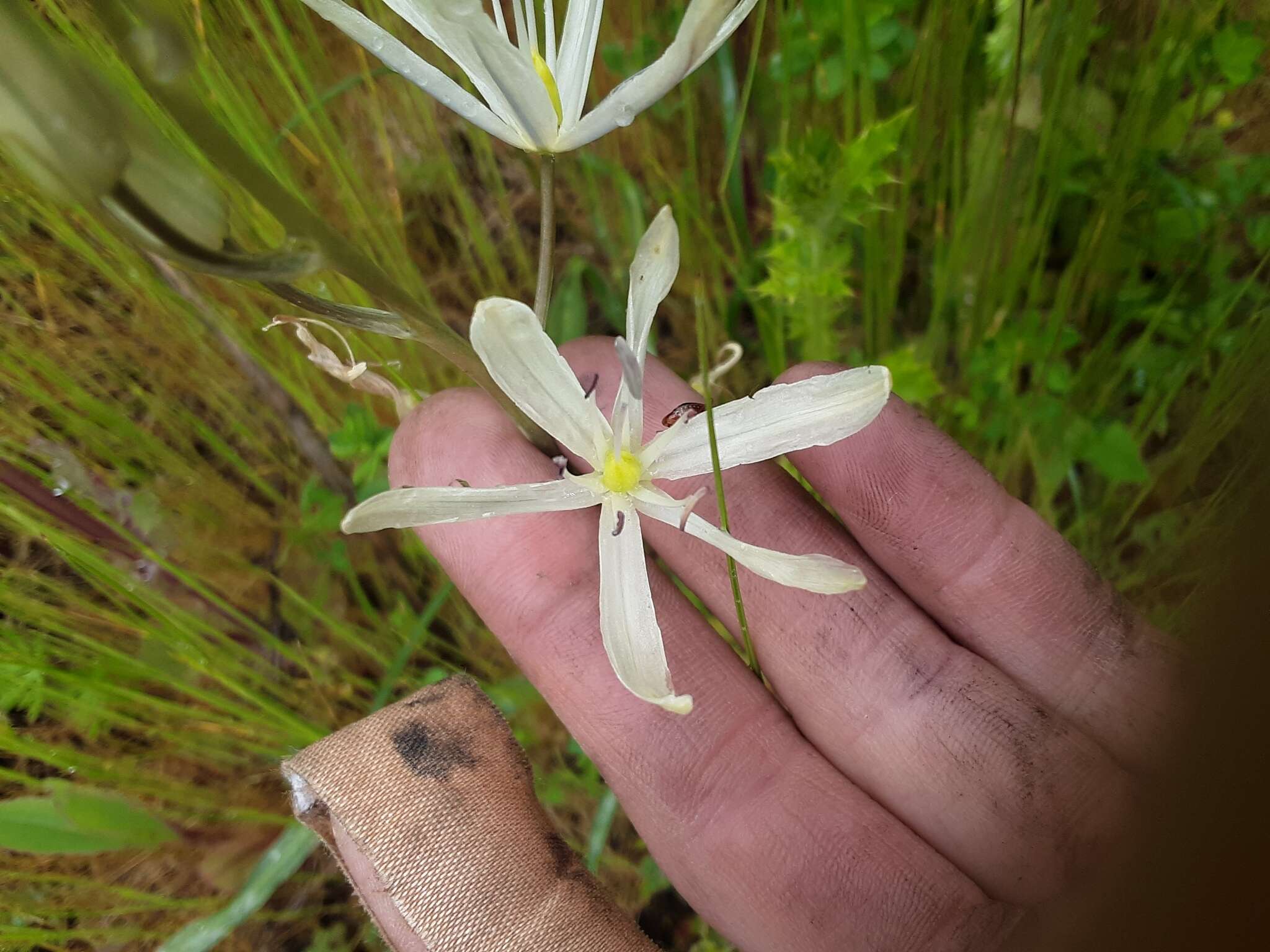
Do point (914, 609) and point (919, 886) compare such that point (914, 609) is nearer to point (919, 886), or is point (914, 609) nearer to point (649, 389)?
point (919, 886)

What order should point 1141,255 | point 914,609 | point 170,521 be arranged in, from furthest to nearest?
1. point 1141,255
2. point 170,521
3. point 914,609

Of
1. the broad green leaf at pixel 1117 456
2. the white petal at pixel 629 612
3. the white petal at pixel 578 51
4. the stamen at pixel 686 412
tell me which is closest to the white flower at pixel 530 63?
the white petal at pixel 578 51

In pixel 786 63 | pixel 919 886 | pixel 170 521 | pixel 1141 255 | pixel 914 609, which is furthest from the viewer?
pixel 1141 255

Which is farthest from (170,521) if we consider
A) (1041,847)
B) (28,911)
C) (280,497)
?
(1041,847)

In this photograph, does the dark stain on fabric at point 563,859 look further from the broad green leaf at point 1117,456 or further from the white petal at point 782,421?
the broad green leaf at point 1117,456

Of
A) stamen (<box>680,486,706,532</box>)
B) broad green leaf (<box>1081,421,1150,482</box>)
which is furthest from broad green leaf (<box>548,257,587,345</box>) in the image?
broad green leaf (<box>1081,421,1150,482</box>)

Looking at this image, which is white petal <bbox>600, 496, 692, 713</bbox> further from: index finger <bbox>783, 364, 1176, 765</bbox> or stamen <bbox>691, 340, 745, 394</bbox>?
index finger <bbox>783, 364, 1176, 765</bbox>
